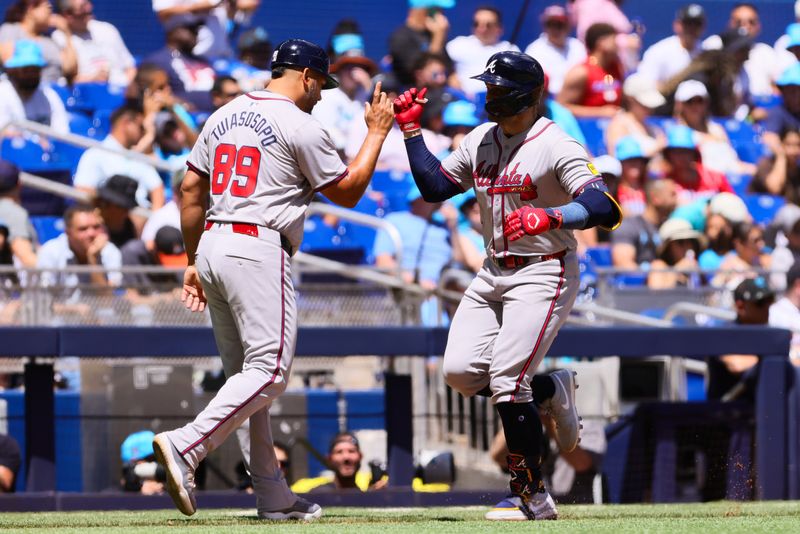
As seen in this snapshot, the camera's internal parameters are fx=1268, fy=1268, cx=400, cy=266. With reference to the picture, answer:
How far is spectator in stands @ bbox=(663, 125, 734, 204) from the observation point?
37.2ft

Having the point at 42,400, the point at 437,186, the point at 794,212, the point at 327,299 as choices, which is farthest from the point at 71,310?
the point at 794,212

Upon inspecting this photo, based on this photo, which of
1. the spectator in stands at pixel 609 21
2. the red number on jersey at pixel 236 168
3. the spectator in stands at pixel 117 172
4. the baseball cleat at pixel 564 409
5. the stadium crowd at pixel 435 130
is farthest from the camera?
the spectator in stands at pixel 609 21

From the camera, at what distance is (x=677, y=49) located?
1305 cm

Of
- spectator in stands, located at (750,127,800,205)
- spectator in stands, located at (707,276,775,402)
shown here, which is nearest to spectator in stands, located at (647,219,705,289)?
spectator in stands, located at (707,276,775,402)

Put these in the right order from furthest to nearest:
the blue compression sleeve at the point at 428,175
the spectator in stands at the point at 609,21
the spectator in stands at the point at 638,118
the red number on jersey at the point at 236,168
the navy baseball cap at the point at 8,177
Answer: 1. the spectator in stands at the point at 609,21
2. the spectator in stands at the point at 638,118
3. the navy baseball cap at the point at 8,177
4. the blue compression sleeve at the point at 428,175
5. the red number on jersey at the point at 236,168

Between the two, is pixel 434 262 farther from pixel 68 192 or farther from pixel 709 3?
pixel 709 3

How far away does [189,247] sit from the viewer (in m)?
4.58

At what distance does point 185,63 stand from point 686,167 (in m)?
4.55

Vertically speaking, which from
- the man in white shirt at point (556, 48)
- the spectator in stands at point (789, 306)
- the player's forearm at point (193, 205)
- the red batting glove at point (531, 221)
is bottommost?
the spectator in stands at point (789, 306)

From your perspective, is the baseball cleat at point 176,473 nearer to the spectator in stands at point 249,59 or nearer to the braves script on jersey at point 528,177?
the braves script on jersey at point 528,177

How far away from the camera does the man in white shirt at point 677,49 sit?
12930 mm

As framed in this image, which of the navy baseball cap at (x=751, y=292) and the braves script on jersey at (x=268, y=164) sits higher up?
the braves script on jersey at (x=268, y=164)

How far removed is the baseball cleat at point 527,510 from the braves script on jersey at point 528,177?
0.87 m

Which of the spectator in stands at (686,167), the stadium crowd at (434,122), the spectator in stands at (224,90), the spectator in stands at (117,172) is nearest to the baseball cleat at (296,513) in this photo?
the stadium crowd at (434,122)
